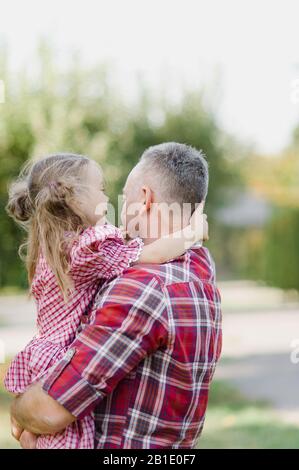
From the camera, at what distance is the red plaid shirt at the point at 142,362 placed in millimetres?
2369

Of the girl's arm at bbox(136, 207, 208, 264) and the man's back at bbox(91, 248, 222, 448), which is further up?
the girl's arm at bbox(136, 207, 208, 264)

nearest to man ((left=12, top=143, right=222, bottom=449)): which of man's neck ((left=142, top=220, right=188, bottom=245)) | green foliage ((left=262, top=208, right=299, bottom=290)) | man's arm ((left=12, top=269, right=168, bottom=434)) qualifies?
man's arm ((left=12, top=269, right=168, bottom=434))

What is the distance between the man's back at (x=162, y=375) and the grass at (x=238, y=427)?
508cm

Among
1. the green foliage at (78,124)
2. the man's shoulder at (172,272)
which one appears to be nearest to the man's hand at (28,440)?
the man's shoulder at (172,272)

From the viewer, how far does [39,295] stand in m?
2.71

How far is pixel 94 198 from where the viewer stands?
2.71 metres

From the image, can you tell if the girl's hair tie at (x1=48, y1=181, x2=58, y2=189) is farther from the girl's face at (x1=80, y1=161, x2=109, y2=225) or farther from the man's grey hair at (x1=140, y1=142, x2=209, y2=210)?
the man's grey hair at (x1=140, y1=142, x2=209, y2=210)

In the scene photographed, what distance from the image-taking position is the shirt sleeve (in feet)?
7.75

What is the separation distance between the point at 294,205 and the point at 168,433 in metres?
24.0

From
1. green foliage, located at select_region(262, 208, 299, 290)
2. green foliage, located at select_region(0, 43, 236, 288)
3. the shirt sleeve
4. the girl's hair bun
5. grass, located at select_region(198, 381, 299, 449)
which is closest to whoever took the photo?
the shirt sleeve

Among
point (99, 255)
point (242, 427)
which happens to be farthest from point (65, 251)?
point (242, 427)

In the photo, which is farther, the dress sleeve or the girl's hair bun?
the girl's hair bun

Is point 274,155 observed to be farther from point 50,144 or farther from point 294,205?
point 50,144
